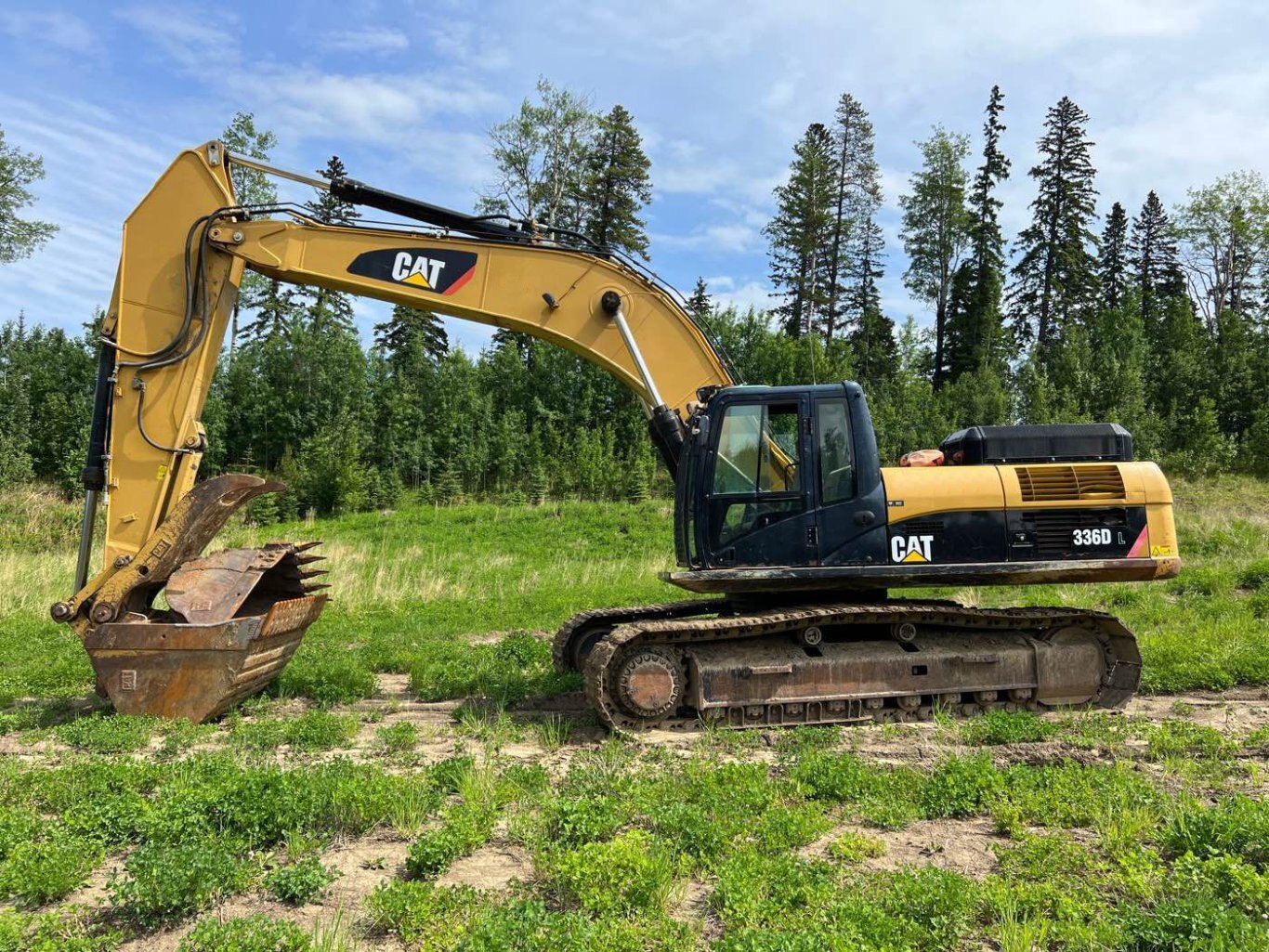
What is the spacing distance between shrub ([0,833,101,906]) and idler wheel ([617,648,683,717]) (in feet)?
11.7

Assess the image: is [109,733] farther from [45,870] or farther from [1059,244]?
[1059,244]

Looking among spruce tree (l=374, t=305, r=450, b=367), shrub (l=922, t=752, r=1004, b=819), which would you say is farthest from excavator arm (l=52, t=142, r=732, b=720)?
spruce tree (l=374, t=305, r=450, b=367)

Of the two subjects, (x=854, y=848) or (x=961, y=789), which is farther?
(x=961, y=789)

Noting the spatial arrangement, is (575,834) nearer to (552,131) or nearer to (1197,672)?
(1197,672)

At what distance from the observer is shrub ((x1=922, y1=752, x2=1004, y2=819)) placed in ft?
16.0

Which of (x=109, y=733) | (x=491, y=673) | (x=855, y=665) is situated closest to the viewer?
(x=109, y=733)

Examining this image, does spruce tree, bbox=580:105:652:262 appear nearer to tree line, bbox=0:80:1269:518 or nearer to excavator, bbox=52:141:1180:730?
tree line, bbox=0:80:1269:518

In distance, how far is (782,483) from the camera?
6938 mm

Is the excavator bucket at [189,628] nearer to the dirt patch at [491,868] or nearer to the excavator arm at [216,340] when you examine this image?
the excavator arm at [216,340]

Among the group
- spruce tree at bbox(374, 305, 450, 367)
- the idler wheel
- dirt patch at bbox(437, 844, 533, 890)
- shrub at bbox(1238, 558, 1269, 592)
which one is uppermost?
spruce tree at bbox(374, 305, 450, 367)

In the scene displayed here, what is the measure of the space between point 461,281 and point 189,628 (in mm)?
3732

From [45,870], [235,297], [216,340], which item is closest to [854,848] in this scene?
[45,870]

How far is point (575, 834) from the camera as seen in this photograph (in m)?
4.36

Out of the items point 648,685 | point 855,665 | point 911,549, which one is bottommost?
point 648,685
